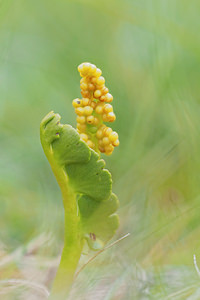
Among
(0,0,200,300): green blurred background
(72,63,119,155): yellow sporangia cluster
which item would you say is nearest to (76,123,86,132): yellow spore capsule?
(72,63,119,155): yellow sporangia cluster

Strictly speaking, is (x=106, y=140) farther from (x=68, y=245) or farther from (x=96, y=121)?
(x=68, y=245)

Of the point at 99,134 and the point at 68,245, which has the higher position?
the point at 99,134

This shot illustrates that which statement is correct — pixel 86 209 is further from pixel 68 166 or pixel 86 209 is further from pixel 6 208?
pixel 6 208

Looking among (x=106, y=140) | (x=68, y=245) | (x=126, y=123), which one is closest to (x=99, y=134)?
(x=106, y=140)

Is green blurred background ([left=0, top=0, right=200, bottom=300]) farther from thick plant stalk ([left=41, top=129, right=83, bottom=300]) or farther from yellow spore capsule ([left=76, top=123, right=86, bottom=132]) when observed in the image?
yellow spore capsule ([left=76, top=123, right=86, bottom=132])

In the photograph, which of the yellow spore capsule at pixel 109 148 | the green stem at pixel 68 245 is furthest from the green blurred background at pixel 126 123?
the yellow spore capsule at pixel 109 148

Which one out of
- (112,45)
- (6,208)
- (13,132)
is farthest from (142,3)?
(6,208)
